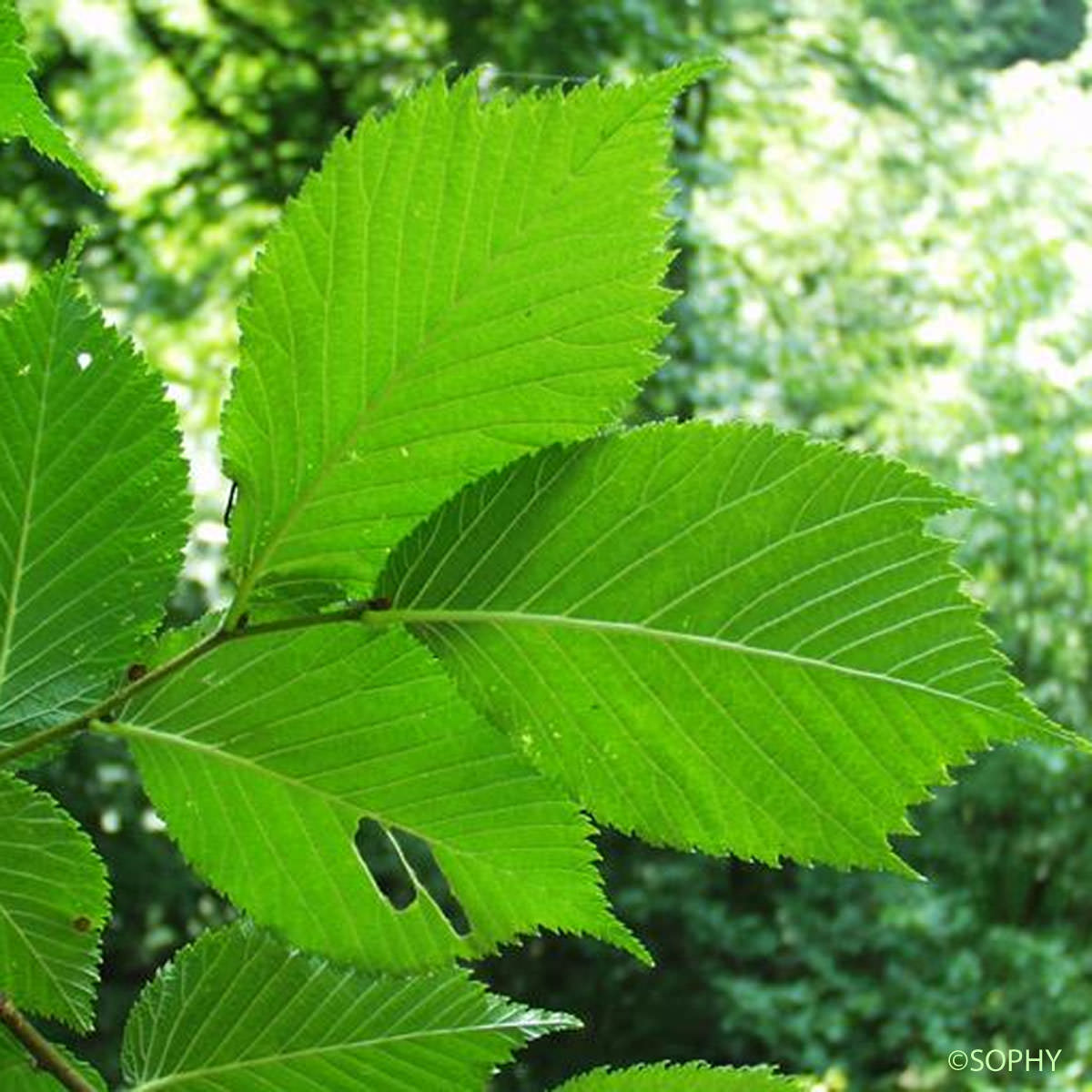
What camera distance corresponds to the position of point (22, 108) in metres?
0.21

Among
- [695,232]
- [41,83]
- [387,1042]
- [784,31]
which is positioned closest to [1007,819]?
[695,232]

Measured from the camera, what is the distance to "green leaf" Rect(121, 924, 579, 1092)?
0.23 meters

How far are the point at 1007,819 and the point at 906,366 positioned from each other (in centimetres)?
107

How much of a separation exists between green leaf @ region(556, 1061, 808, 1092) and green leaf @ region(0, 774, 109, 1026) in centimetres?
7

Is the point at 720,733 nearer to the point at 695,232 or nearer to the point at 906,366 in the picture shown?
the point at 695,232

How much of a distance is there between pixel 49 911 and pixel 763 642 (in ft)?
→ 0.36

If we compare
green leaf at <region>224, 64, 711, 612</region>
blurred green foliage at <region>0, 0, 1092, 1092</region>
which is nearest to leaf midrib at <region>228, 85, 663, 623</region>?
green leaf at <region>224, 64, 711, 612</region>

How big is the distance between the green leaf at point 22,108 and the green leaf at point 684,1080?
14cm

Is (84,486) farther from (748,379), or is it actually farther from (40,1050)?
(748,379)

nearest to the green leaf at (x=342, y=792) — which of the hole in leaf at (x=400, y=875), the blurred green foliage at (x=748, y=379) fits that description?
the hole in leaf at (x=400, y=875)

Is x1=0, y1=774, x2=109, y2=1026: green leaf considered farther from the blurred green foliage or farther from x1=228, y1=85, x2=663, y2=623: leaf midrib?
the blurred green foliage

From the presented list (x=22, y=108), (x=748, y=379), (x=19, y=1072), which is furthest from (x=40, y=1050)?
(x=748, y=379)

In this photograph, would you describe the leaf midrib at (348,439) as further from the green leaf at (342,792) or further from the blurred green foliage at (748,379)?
the blurred green foliage at (748,379)

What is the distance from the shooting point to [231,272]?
3332 millimetres
